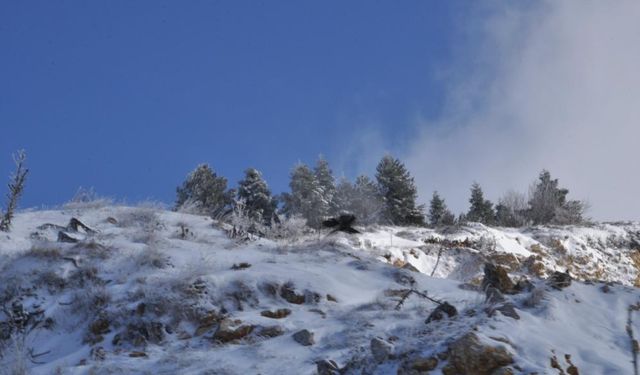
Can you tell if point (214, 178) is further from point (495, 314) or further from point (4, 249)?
point (495, 314)

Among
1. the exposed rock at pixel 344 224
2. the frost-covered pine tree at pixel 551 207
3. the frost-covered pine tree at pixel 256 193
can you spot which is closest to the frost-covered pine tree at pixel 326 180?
the frost-covered pine tree at pixel 256 193

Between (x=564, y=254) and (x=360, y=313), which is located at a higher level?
(x=564, y=254)

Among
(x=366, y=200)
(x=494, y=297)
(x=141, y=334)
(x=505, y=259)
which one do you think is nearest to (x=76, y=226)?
(x=141, y=334)

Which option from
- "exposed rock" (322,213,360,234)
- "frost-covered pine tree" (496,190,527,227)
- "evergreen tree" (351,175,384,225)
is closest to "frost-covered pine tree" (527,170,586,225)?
"frost-covered pine tree" (496,190,527,227)

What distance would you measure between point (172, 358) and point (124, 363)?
490mm

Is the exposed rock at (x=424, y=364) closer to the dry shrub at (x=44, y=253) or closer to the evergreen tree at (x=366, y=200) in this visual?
the dry shrub at (x=44, y=253)

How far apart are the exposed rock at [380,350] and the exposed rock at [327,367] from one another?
0.38m

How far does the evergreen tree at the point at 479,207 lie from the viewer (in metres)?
39.7

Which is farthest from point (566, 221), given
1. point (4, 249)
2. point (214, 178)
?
point (4, 249)

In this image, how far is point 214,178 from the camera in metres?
36.6

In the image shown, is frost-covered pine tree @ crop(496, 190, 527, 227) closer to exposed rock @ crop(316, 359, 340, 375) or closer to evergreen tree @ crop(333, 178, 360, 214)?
evergreen tree @ crop(333, 178, 360, 214)

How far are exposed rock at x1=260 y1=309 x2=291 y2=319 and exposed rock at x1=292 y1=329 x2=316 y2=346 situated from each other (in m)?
1.01

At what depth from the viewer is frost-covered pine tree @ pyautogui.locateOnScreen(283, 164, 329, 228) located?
33.8 meters

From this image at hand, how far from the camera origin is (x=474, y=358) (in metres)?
4.55
